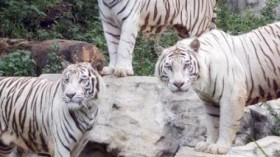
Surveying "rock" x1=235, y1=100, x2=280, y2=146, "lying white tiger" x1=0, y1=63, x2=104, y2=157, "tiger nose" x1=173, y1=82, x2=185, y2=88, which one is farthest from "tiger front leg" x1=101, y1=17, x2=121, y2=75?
"tiger nose" x1=173, y1=82, x2=185, y2=88

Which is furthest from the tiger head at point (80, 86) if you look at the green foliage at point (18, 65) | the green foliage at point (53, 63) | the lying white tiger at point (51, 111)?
the green foliage at point (18, 65)

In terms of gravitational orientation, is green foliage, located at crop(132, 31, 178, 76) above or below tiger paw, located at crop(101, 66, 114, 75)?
below

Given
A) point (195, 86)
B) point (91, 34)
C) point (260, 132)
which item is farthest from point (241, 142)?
point (91, 34)

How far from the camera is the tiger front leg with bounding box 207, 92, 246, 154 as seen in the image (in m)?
6.36

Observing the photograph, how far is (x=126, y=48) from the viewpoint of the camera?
7.57 metres

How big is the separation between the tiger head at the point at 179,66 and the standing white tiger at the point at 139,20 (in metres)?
1.34

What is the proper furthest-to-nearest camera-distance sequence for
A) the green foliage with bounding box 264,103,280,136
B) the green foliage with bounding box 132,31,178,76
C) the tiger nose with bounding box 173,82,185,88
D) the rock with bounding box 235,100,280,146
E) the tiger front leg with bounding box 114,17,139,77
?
the green foliage with bounding box 132,31,178,76 → the tiger front leg with bounding box 114,17,139,77 → the rock with bounding box 235,100,280,146 → the green foliage with bounding box 264,103,280,136 → the tiger nose with bounding box 173,82,185,88

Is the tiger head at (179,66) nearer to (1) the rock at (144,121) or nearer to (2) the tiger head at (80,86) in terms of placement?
(2) the tiger head at (80,86)

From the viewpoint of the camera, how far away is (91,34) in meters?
10.4

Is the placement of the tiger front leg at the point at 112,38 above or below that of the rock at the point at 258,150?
above

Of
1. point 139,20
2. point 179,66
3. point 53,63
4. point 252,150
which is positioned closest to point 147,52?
point 53,63

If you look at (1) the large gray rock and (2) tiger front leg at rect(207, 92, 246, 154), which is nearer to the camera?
(2) tiger front leg at rect(207, 92, 246, 154)

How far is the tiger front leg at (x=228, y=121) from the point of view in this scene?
636 centimetres

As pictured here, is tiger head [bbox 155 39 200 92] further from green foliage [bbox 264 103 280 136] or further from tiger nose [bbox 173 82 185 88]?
green foliage [bbox 264 103 280 136]
